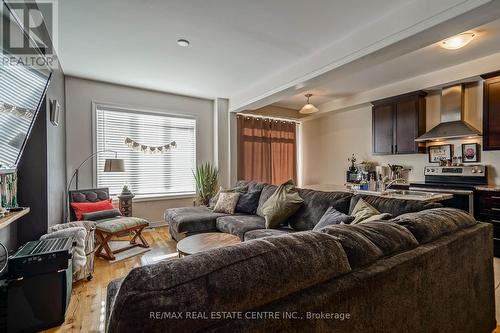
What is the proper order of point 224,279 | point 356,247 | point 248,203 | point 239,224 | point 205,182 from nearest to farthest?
1. point 224,279
2. point 356,247
3. point 239,224
4. point 248,203
5. point 205,182

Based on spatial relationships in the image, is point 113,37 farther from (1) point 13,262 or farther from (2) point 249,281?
(2) point 249,281

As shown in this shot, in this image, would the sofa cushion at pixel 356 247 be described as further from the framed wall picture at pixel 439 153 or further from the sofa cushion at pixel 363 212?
the framed wall picture at pixel 439 153

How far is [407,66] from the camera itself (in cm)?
363

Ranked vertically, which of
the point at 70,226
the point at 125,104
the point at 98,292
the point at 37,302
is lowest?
the point at 98,292

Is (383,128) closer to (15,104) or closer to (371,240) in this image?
(371,240)

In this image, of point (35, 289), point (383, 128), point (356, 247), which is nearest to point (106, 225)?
point (35, 289)

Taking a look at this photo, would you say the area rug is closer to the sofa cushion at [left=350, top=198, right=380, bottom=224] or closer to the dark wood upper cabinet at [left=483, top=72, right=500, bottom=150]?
the sofa cushion at [left=350, top=198, right=380, bottom=224]

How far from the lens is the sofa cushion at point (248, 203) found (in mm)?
3576

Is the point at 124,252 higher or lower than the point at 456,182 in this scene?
lower

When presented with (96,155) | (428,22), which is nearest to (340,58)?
(428,22)

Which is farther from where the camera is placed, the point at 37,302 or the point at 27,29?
the point at 27,29

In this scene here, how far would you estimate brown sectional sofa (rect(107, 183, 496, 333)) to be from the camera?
24.7 inches

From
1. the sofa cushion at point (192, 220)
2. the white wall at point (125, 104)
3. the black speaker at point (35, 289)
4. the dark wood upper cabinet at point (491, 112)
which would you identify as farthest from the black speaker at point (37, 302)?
the dark wood upper cabinet at point (491, 112)

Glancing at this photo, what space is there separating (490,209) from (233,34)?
3.93 meters
